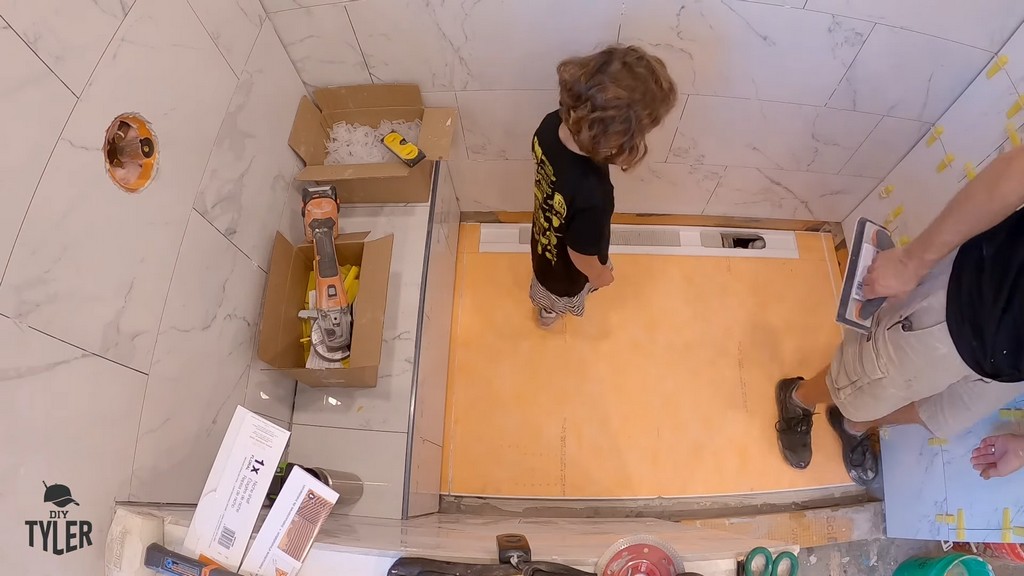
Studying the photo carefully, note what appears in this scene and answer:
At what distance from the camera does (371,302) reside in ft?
4.48

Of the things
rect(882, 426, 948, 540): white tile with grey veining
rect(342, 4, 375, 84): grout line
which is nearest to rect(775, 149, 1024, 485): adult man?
rect(882, 426, 948, 540): white tile with grey veining

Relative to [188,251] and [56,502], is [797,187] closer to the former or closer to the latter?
[188,251]

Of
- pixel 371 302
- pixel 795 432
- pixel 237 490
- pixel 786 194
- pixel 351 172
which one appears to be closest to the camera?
pixel 237 490

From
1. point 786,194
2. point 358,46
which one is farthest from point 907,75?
point 358,46

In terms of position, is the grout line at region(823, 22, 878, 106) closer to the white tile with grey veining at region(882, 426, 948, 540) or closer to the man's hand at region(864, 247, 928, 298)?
the man's hand at region(864, 247, 928, 298)

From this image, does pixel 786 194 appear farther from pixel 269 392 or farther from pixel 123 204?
pixel 123 204

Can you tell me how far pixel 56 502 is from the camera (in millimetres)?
811

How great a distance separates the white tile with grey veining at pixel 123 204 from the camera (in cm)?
82

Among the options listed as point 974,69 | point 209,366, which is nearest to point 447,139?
point 209,366

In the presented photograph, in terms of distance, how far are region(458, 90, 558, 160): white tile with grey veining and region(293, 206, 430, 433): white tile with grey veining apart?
317mm

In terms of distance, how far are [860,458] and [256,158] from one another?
6.39 feet

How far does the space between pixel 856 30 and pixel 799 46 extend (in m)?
0.12

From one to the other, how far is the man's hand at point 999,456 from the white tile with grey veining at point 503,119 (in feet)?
4.54

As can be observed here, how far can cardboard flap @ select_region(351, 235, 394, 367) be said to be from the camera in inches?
52.6
